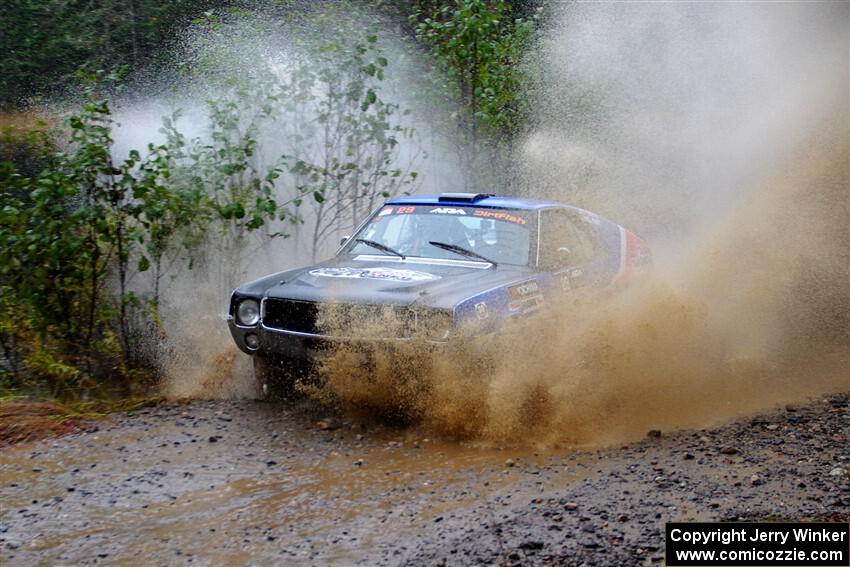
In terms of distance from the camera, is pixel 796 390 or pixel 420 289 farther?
pixel 796 390

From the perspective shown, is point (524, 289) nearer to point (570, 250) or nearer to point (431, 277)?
point (431, 277)

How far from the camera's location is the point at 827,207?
1035 centimetres

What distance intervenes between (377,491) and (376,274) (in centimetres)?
187

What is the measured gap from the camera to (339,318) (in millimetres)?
5680

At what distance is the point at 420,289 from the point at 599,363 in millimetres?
1336

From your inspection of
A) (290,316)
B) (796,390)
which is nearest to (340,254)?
(290,316)

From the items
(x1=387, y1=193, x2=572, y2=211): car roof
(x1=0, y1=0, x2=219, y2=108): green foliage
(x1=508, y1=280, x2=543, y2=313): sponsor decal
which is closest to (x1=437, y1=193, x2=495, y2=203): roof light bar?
(x1=387, y1=193, x2=572, y2=211): car roof

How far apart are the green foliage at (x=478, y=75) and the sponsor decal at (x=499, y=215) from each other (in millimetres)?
3783

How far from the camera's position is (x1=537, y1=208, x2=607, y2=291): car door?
6.59 meters

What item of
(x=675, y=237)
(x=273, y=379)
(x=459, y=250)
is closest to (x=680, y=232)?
(x=675, y=237)

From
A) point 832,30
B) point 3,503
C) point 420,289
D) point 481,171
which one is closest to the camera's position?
point 3,503

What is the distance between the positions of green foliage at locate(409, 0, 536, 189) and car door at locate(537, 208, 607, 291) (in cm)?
348

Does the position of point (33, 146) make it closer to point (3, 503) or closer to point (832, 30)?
point (3, 503)
